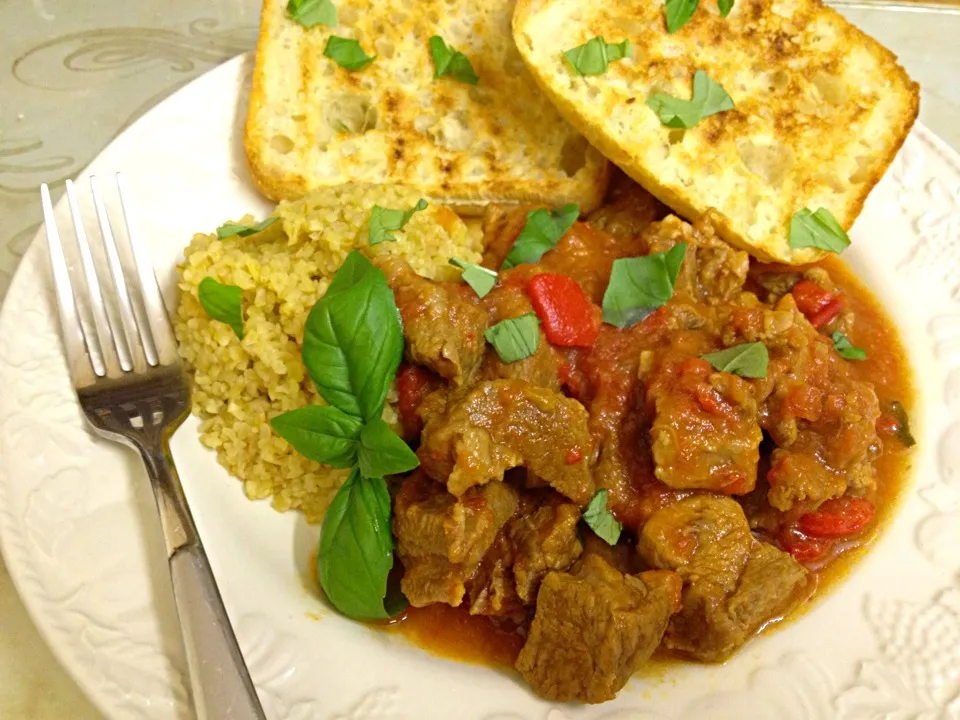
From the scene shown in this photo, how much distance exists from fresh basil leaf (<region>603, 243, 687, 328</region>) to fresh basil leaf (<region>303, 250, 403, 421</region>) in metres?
0.97

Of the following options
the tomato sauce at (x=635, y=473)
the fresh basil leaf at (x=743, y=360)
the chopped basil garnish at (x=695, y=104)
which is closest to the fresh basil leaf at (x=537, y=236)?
the tomato sauce at (x=635, y=473)

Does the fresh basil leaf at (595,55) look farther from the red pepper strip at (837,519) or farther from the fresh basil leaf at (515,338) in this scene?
the red pepper strip at (837,519)

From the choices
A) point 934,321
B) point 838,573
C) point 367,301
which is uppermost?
point 367,301

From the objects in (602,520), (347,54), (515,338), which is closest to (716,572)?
(602,520)

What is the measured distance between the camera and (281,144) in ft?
12.1

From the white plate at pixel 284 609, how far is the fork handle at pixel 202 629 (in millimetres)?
143

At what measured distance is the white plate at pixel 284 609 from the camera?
2.31 metres

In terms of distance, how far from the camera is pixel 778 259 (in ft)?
11.9

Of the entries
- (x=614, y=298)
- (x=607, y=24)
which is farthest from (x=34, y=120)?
(x=614, y=298)

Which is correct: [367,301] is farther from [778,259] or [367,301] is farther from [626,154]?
[778,259]

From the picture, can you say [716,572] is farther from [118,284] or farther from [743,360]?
[118,284]

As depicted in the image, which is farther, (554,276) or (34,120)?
(34,120)

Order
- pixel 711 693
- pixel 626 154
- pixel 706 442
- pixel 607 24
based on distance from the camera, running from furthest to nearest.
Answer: pixel 607 24 → pixel 626 154 → pixel 706 442 → pixel 711 693

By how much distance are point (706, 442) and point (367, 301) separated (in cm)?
126
